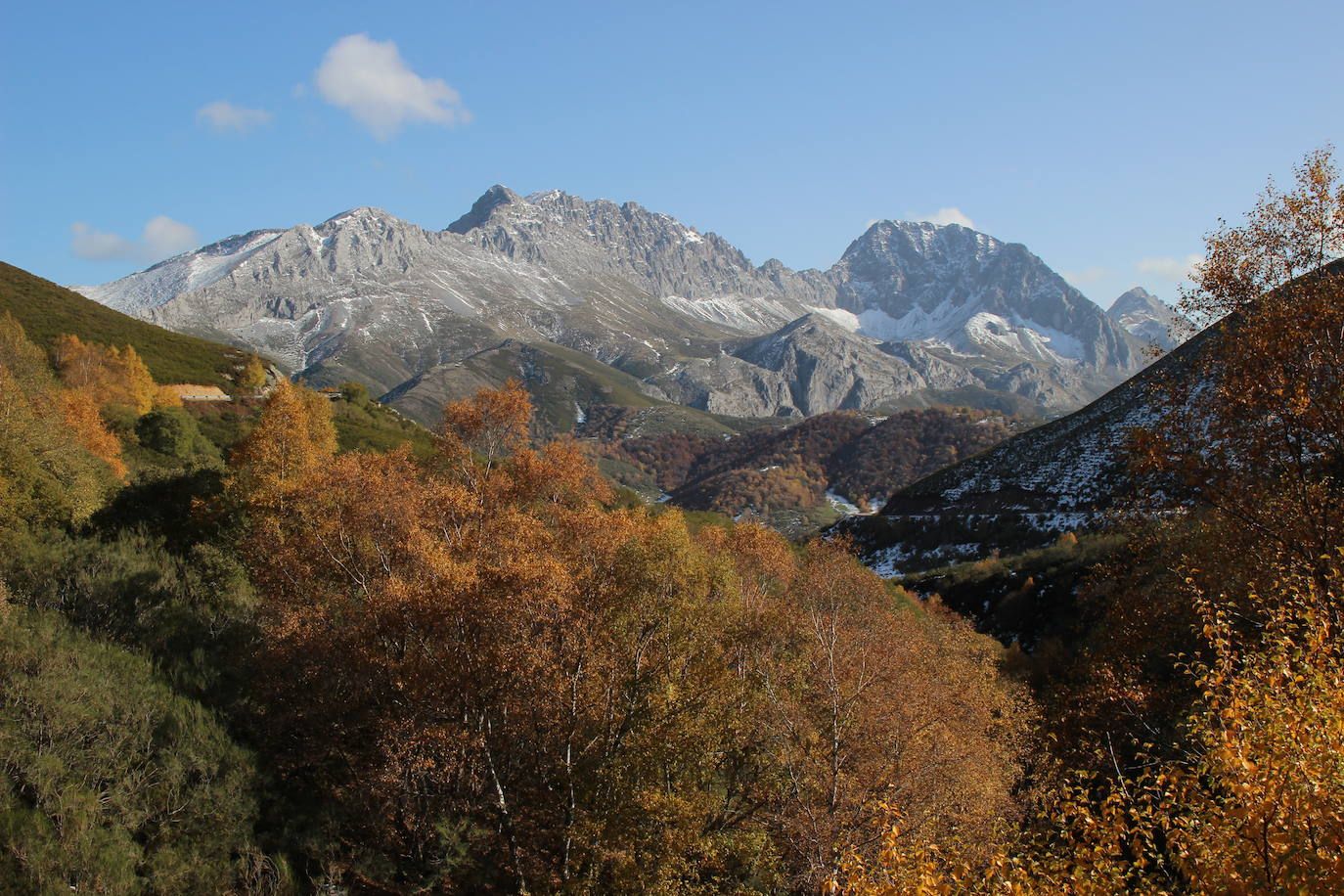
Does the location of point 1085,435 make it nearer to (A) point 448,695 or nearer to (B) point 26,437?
(A) point 448,695

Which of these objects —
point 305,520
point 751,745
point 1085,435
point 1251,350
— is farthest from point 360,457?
point 1085,435

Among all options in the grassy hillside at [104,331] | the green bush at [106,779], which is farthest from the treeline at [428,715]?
the grassy hillside at [104,331]

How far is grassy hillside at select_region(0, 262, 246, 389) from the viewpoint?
107388mm

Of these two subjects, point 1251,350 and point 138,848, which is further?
point 138,848

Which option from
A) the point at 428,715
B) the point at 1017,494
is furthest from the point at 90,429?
the point at 1017,494

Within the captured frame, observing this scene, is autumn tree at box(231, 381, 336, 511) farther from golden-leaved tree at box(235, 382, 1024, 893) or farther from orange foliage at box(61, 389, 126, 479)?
orange foliage at box(61, 389, 126, 479)

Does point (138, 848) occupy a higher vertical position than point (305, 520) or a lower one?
lower

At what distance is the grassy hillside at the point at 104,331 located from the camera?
10739cm

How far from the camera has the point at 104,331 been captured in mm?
114688

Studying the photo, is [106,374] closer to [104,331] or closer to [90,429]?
[90,429]

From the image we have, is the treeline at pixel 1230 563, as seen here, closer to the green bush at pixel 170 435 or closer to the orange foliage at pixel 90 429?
the orange foliage at pixel 90 429

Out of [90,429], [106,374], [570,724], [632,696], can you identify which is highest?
[106,374]

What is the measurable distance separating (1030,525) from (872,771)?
114m

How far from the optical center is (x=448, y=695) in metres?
28.6
